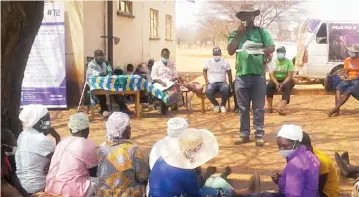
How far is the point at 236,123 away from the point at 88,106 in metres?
3.18

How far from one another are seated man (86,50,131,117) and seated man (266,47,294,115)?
2919 mm

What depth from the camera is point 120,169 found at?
12.4 ft

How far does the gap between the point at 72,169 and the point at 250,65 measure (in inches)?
131

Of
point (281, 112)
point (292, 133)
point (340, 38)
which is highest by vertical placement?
point (340, 38)

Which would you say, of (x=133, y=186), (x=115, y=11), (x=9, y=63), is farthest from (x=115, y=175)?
A: (x=115, y=11)

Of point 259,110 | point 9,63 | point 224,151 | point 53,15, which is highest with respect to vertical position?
point 53,15

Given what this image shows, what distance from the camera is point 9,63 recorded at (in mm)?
3965

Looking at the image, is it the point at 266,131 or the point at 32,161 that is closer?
the point at 32,161

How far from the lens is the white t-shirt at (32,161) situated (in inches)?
162

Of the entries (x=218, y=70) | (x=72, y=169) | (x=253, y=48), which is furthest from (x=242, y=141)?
(x=218, y=70)

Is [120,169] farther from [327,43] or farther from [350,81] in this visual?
[327,43]

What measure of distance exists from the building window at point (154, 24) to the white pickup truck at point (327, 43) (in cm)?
484

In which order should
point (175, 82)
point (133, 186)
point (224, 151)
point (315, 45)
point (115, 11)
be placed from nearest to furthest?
point (133, 186) → point (224, 151) → point (175, 82) → point (115, 11) → point (315, 45)

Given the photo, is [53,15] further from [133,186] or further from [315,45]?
[315,45]
